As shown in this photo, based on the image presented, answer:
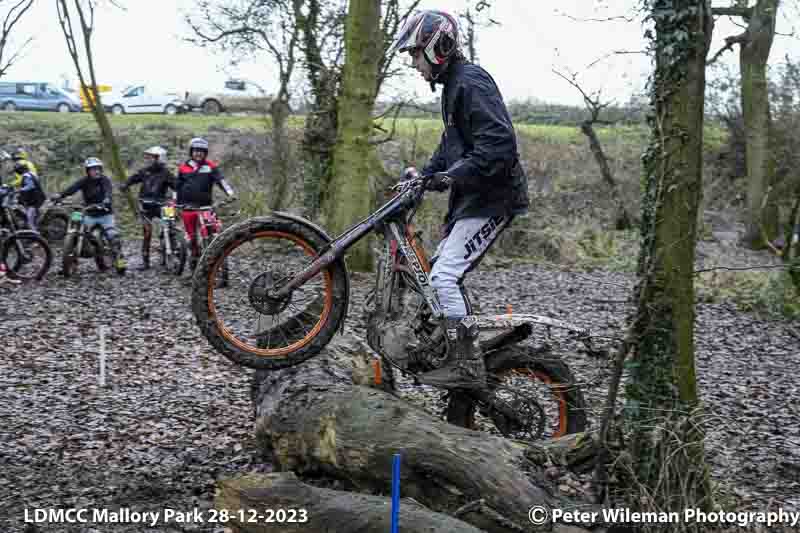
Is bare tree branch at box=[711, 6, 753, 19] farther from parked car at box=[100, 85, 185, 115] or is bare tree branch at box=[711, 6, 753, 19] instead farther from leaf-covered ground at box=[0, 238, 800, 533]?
parked car at box=[100, 85, 185, 115]

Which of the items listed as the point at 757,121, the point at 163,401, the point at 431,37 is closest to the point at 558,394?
the point at 431,37

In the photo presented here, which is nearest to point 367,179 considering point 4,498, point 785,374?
point 785,374

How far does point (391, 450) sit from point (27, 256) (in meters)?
10.6

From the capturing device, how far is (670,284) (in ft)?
13.6

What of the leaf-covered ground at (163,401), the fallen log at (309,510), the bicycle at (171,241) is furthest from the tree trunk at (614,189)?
the fallen log at (309,510)

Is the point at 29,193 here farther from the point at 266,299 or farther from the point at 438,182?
the point at 438,182

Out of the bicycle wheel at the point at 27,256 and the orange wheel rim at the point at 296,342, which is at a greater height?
the orange wheel rim at the point at 296,342

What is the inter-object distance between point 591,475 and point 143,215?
11.7 m

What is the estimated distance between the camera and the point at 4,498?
14.9 feet

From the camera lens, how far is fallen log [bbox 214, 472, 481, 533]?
11.6 feet

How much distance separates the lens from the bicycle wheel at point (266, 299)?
4887 mm

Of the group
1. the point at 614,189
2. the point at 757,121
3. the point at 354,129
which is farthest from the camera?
the point at 614,189

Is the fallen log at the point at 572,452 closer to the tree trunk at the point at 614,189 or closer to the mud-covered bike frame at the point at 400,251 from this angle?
the mud-covered bike frame at the point at 400,251

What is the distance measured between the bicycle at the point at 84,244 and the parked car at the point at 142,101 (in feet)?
59.2
